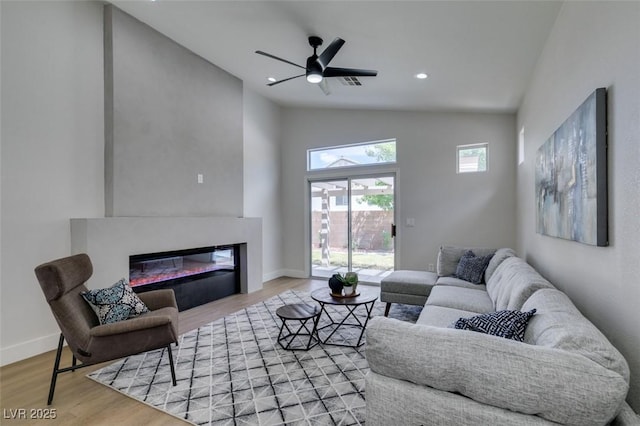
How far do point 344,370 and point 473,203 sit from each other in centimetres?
359

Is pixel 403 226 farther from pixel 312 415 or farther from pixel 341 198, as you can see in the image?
pixel 312 415

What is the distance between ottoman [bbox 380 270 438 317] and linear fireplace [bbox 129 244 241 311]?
8.44 ft

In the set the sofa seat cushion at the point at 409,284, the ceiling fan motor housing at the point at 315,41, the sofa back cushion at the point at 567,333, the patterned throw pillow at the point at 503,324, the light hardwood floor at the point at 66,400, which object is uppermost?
the ceiling fan motor housing at the point at 315,41

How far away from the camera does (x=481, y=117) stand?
492 cm

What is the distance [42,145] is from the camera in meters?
3.04

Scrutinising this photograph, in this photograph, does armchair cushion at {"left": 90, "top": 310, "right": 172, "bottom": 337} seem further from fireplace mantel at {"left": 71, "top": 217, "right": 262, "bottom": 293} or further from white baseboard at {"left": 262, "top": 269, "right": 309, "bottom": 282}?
white baseboard at {"left": 262, "top": 269, "right": 309, "bottom": 282}

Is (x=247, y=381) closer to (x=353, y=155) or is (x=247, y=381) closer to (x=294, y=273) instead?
(x=294, y=273)

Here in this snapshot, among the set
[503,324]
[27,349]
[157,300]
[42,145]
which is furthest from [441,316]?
[42,145]

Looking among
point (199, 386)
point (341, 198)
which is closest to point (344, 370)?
point (199, 386)

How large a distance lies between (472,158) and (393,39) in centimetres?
274

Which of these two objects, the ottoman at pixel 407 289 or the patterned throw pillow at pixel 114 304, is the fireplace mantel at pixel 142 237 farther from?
the ottoman at pixel 407 289

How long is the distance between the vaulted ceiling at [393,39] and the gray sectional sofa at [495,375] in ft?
7.88

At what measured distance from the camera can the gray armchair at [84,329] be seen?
217 cm

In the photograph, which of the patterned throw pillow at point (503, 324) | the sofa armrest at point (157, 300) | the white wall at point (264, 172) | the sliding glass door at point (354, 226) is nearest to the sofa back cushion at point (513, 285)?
the patterned throw pillow at point (503, 324)
